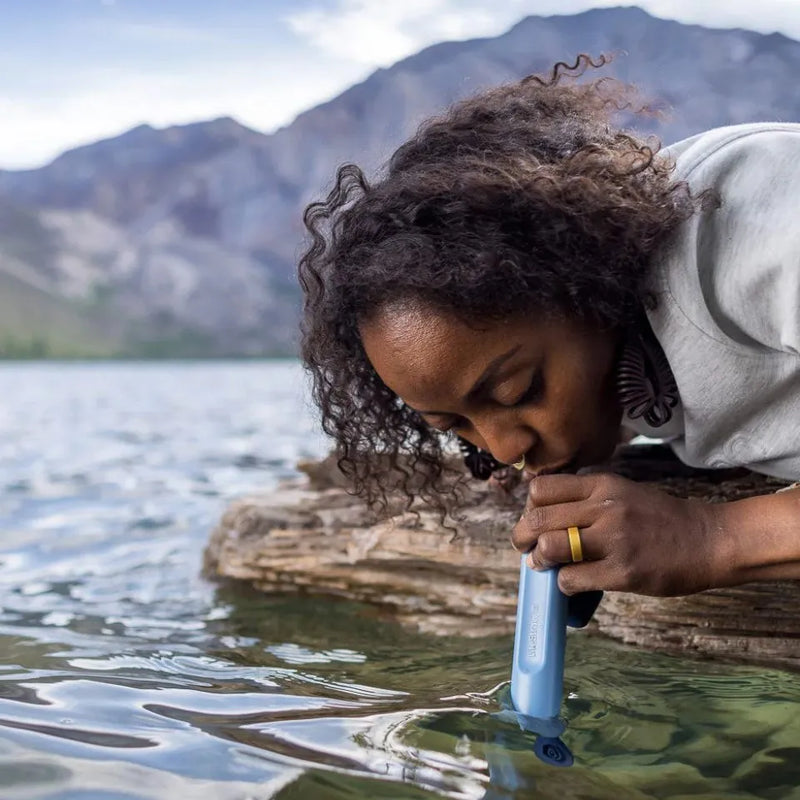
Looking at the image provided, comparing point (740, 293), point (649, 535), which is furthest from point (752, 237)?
point (649, 535)

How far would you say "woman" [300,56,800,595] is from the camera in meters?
1.77

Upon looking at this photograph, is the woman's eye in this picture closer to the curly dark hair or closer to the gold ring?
the curly dark hair

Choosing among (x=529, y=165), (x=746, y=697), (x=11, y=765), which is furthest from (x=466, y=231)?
(x=11, y=765)

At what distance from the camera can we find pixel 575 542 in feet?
5.77

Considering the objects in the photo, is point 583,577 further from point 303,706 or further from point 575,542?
point 303,706

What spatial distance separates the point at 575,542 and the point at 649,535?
126 mm

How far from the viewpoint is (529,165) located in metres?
1.88

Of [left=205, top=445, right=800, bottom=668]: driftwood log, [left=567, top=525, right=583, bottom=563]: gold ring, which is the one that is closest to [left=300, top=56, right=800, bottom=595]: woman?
[left=567, top=525, right=583, bottom=563]: gold ring

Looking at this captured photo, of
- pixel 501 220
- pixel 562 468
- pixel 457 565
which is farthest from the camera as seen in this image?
pixel 457 565

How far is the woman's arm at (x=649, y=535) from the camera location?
1.75 meters

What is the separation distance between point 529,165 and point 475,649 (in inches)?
45.9

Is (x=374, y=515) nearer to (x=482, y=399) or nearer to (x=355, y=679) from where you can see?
(x=355, y=679)

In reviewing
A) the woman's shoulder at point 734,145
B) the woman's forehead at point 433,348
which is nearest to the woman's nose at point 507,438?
the woman's forehead at point 433,348

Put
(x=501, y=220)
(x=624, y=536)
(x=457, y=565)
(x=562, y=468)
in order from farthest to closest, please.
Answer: (x=457, y=565) < (x=562, y=468) < (x=501, y=220) < (x=624, y=536)
